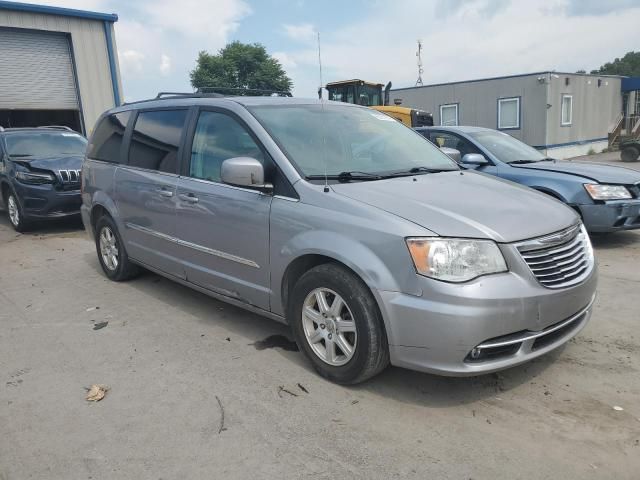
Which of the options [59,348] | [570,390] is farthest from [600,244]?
[59,348]

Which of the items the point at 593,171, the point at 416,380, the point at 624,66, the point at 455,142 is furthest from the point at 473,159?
the point at 624,66

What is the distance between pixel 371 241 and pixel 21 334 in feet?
10.6

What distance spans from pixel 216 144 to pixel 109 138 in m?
2.14

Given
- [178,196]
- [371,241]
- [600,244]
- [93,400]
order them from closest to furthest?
[371,241] < [93,400] < [178,196] < [600,244]

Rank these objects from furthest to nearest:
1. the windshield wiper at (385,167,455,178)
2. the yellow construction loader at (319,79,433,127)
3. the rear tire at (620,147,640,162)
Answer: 1. the rear tire at (620,147,640,162)
2. the yellow construction loader at (319,79,433,127)
3. the windshield wiper at (385,167,455,178)

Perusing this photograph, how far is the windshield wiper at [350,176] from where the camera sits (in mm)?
3525

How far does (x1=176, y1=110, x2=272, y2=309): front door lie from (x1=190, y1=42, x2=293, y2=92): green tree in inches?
2208

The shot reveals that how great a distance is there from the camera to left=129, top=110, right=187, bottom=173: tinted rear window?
457cm

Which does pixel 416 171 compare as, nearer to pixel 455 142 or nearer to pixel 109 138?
pixel 109 138

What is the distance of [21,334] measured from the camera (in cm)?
443

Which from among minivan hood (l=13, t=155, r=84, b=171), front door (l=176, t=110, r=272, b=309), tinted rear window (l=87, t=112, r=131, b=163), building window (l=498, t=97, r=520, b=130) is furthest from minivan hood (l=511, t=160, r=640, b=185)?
building window (l=498, t=97, r=520, b=130)

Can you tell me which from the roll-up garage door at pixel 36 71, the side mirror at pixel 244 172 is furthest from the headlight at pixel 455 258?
the roll-up garage door at pixel 36 71

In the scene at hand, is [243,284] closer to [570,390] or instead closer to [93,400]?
[93,400]

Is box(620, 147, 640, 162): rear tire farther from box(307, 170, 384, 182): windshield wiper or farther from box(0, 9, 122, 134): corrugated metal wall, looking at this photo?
box(307, 170, 384, 182): windshield wiper
